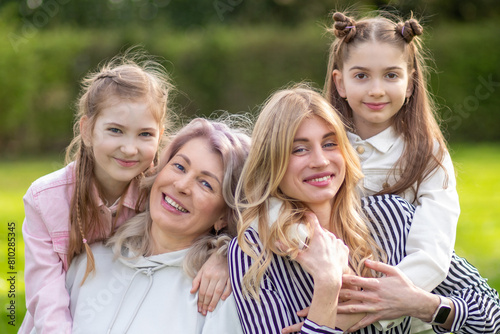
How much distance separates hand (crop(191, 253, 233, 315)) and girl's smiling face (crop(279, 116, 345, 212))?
53 centimetres

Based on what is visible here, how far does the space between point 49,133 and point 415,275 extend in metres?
A: 14.8

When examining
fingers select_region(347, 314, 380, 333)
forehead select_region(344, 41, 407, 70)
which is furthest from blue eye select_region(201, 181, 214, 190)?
forehead select_region(344, 41, 407, 70)

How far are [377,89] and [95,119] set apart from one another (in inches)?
58.8

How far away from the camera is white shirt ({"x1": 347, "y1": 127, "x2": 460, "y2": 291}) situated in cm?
299

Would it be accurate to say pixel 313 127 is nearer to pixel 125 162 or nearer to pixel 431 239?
pixel 431 239

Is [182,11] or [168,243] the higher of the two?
[168,243]

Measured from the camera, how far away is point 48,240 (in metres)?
3.44

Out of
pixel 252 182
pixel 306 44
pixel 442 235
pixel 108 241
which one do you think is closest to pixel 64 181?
pixel 108 241

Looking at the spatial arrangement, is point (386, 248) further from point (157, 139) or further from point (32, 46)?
point (32, 46)

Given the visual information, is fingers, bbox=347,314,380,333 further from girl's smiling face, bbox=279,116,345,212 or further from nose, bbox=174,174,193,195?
nose, bbox=174,174,193,195

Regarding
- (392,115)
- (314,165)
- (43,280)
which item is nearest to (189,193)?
(314,165)

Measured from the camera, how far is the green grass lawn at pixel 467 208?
6.34m

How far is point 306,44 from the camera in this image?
15969 millimetres

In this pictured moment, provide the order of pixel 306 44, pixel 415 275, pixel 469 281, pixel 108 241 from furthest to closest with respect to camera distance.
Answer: pixel 306 44 → pixel 108 241 → pixel 469 281 → pixel 415 275
